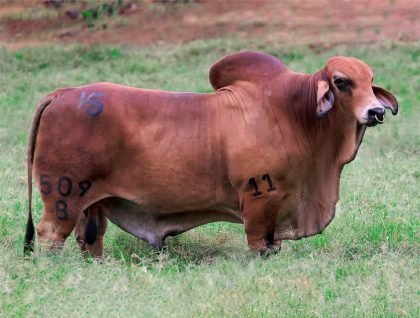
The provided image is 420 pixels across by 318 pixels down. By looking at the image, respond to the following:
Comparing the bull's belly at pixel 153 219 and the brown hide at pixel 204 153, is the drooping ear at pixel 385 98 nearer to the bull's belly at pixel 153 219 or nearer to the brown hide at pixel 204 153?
the brown hide at pixel 204 153

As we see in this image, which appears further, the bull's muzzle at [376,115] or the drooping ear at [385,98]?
the drooping ear at [385,98]

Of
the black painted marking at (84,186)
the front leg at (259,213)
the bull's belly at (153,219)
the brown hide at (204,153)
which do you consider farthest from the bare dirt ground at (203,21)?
the black painted marking at (84,186)

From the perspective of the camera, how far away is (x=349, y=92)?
645 cm

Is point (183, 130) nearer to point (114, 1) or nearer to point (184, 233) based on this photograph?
point (184, 233)

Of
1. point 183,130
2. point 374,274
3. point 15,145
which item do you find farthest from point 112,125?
point 15,145

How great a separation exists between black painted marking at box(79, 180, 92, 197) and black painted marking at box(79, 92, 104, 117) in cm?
41

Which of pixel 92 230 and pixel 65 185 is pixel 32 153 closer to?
pixel 65 185

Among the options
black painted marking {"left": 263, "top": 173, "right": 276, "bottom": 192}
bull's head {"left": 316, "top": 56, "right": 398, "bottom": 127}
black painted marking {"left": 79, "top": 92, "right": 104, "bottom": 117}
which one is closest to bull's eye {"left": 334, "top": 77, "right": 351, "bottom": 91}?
bull's head {"left": 316, "top": 56, "right": 398, "bottom": 127}

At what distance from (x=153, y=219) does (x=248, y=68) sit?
3.71 ft

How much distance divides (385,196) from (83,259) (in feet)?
8.62

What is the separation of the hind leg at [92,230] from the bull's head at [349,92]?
5.15ft

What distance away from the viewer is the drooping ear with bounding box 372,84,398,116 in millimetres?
6680

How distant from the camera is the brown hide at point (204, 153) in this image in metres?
6.48

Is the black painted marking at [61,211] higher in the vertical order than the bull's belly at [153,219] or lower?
higher
